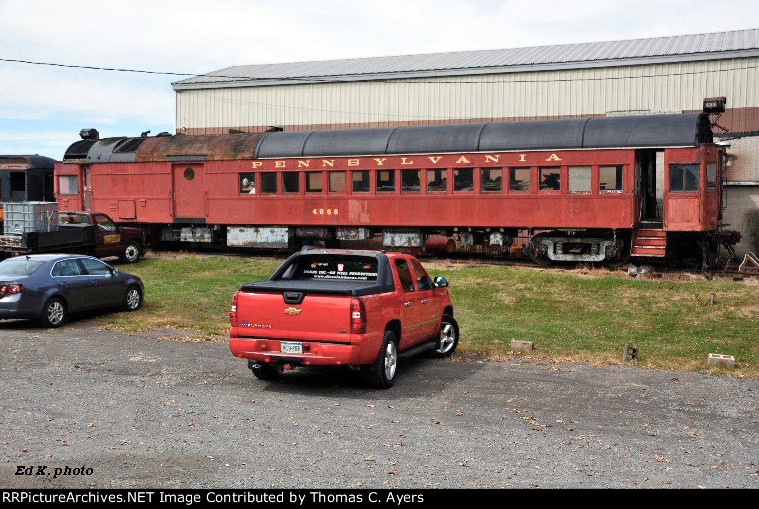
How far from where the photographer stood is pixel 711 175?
21125 millimetres

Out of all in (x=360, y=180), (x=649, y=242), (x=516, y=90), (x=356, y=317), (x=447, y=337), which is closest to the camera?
(x=356, y=317)

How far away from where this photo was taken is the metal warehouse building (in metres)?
30.5

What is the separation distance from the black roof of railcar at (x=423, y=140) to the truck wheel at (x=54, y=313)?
11.4 m

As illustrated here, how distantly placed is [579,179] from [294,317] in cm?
1396

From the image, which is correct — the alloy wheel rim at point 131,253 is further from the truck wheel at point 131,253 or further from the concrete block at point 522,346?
the concrete block at point 522,346

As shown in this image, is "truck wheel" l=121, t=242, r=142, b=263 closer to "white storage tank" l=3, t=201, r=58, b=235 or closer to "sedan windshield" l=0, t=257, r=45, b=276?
"white storage tank" l=3, t=201, r=58, b=235

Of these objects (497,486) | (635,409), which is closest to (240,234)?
(635,409)

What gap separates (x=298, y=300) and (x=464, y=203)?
14112mm

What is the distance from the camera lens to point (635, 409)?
9.28 metres

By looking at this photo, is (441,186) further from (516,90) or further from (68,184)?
(68,184)

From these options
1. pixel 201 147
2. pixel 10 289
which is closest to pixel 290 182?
pixel 201 147

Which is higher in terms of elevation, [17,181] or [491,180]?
[17,181]

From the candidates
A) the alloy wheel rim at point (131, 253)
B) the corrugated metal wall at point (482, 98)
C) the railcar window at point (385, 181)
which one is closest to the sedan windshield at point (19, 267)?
the alloy wheel rim at point (131, 253)

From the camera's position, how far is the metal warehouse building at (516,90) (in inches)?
1200
